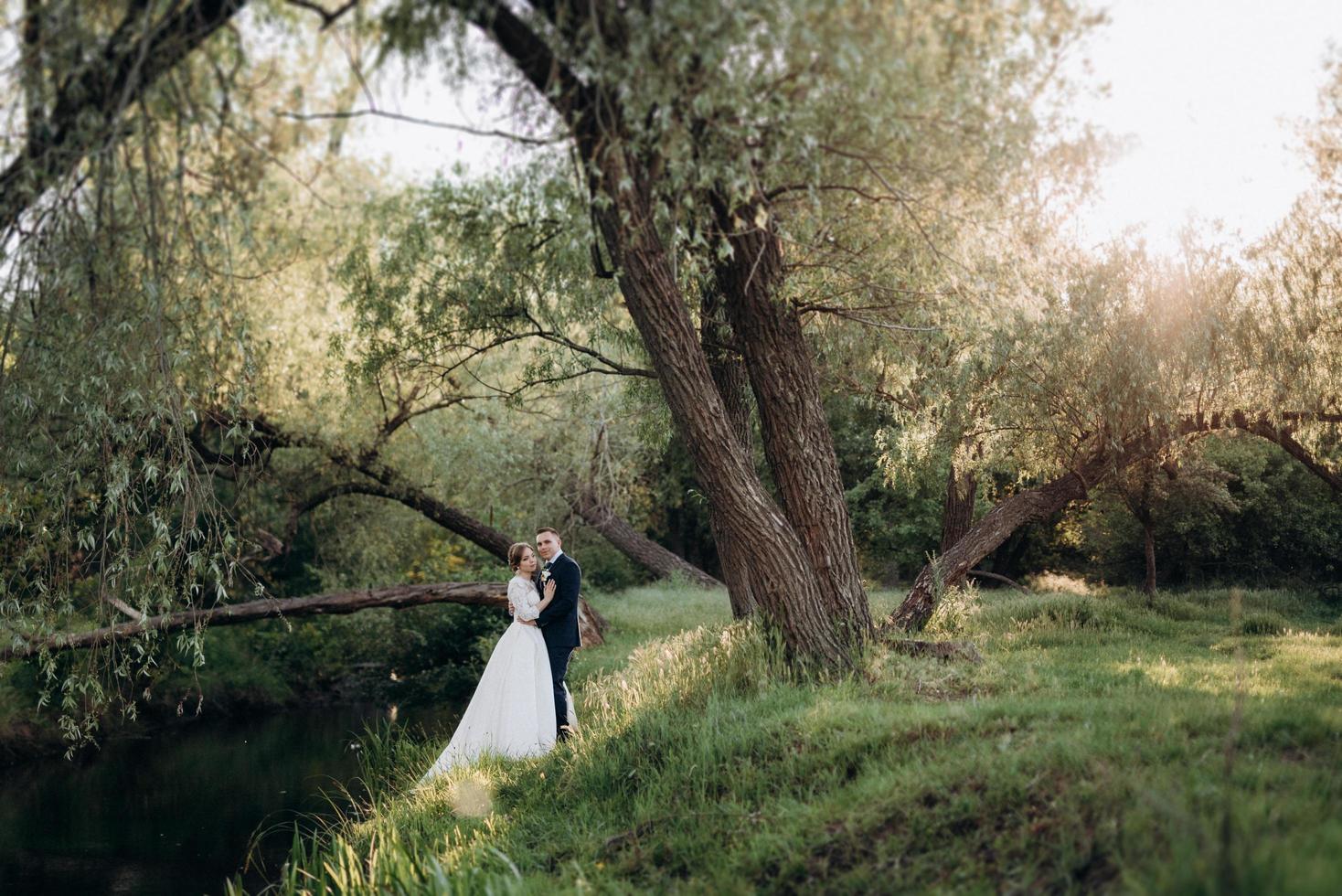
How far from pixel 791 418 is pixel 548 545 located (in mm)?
2600

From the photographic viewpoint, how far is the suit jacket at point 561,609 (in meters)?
9.02

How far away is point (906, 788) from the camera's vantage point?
4949 millimetres

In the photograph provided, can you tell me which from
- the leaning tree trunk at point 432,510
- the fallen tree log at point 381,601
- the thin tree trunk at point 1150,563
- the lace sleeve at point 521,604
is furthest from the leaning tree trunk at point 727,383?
the thin tree trunk at point 1150,563

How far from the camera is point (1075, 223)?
36.5 ft

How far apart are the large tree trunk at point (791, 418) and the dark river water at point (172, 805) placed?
4.89 meters

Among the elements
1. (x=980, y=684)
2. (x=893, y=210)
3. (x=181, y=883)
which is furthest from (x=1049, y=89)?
(x=181, y=883)

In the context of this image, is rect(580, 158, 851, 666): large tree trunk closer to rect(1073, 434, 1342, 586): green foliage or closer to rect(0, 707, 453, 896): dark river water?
rect(0, 707, 453, 896): dark river water

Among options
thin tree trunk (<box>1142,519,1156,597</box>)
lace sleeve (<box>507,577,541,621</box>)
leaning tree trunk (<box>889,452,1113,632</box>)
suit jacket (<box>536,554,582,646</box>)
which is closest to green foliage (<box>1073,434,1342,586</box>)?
thin tree trunk (<box>1142,519,1156,597</box>)

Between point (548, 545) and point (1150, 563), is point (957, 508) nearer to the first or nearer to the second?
point (1150, 563)

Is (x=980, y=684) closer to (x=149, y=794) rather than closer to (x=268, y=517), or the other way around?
(x=149, y=794)

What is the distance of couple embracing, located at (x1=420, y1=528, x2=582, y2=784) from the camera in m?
8.47

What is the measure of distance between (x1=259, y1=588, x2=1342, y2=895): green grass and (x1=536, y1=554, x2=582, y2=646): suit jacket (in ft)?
2.27

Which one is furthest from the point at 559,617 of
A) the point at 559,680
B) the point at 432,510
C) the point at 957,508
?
the point at 957,508

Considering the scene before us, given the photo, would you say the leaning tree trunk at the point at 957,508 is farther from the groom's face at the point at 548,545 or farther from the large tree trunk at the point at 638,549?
the large tree trunk at the point at 638,549
